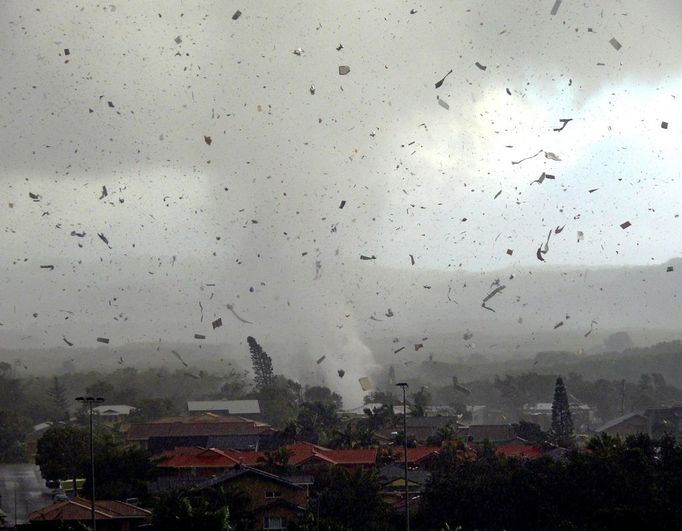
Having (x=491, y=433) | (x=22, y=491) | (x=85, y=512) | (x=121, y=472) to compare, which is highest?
(x=491, y=433)

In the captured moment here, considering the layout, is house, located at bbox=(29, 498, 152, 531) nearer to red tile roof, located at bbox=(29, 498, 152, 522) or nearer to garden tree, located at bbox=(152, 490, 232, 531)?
red tile roof, located at bbox=(29, 498, 152, 522)

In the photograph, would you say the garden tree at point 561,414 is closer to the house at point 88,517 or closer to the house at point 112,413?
the house at point 112,413

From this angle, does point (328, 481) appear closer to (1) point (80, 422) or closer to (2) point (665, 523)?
(2) point (665, 523)

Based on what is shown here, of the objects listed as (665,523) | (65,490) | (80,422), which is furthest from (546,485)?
(80,422)

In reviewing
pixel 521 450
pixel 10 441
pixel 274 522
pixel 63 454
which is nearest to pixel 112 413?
pixel 10 441

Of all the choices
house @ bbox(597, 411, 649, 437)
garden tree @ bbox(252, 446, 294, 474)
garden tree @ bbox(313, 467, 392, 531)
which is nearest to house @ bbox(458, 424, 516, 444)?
house @ bbox(597, 411, 649, 437)

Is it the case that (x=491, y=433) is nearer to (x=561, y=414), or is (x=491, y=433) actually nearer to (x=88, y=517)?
(x=561, y=414)

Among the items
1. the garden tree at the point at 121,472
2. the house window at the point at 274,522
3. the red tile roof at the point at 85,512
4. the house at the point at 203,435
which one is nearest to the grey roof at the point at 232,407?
the house at the point at 203,435
